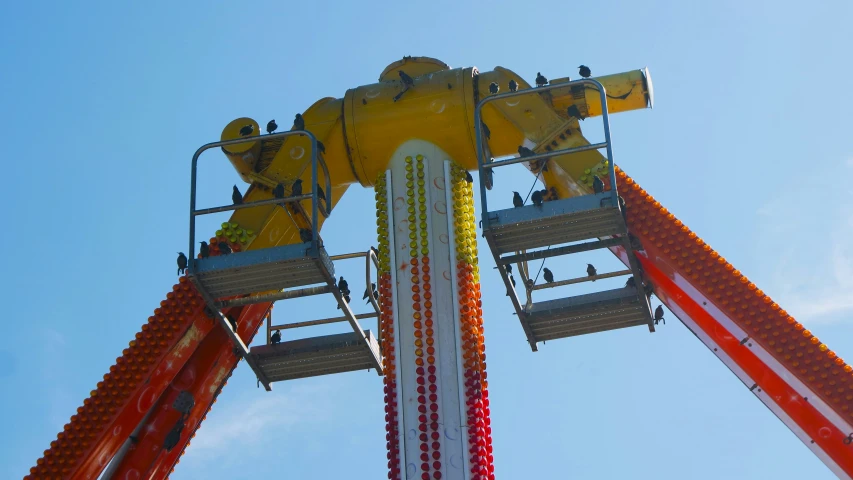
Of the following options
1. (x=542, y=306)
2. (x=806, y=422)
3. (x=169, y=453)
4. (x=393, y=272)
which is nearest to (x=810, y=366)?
(x=806, y=422)

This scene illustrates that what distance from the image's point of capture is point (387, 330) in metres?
19.0

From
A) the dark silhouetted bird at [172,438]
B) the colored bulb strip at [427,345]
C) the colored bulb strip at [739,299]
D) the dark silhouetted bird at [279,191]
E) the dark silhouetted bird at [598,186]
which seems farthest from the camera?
the dark silhouetted bird at [172,438]

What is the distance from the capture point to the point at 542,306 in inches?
762

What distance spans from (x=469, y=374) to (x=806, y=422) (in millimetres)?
4701

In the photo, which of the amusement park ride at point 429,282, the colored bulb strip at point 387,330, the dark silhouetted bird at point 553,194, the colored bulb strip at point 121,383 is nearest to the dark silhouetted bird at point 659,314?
the amusement park ride at point 429,282

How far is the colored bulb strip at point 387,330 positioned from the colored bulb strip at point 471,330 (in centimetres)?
105

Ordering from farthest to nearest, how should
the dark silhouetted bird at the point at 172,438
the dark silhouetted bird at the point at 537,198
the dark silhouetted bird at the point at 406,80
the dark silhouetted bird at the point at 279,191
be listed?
the dark silhouetted bird at the point at 406,80, the dark silhouetted bird at the point at 172,438, the dark silhouetted bird at the point at 279,191, the dark silhouetted bird at the point at 537,198

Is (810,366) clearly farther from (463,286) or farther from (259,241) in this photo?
(259,241)

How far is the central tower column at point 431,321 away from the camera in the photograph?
1802 cm

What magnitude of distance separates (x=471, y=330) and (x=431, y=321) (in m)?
0.61

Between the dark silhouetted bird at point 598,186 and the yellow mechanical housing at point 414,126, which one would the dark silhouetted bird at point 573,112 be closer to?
the yellow mechanical housing at point 414,126

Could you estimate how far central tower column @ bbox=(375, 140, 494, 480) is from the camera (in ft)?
59.1

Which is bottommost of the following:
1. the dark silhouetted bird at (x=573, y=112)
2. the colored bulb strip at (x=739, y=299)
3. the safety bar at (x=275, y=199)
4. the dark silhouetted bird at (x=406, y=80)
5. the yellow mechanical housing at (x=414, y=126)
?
the colored bulb strip at (x=739, y=299)

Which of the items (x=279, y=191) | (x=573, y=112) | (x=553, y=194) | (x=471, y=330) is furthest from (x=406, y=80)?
(x=471, y=330)
